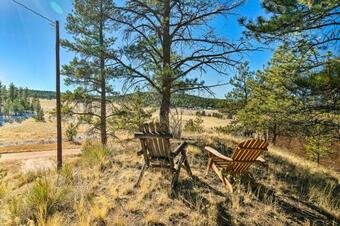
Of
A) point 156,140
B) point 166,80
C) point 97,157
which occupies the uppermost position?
point 166,80

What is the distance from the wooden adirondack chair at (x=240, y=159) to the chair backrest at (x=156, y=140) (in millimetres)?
1039

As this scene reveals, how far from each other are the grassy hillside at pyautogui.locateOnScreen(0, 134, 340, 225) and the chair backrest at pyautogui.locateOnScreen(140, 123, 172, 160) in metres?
0.52

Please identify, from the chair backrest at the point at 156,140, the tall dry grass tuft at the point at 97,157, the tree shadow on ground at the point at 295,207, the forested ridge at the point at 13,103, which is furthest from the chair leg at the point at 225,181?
the forested ridge at the point at 13,103

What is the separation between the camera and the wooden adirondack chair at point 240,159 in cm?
498

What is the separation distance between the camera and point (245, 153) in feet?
16.7

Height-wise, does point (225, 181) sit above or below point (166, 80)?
below

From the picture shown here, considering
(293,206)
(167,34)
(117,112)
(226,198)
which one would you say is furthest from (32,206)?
(117,112)

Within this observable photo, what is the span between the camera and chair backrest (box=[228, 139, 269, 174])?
4953 millimetres

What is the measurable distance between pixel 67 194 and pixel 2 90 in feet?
301

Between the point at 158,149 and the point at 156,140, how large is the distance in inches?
8.1

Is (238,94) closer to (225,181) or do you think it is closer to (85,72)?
(85,72)

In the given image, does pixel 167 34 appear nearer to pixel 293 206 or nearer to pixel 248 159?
pixel 248 159

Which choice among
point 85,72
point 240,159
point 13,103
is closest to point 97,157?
point 240,159

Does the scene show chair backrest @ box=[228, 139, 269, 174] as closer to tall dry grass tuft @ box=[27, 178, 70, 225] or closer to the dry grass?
the dry grass
